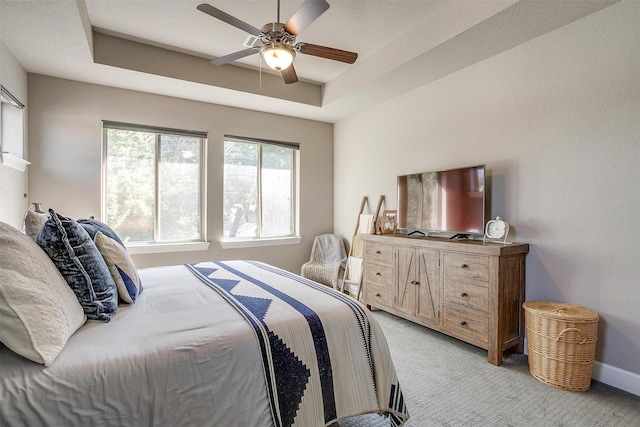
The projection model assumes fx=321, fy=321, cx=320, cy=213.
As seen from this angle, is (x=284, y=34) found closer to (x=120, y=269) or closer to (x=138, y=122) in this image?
(x=120, y=269)

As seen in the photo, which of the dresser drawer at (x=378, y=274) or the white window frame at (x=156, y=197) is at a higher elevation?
the white window frame at (x=156, y=197)

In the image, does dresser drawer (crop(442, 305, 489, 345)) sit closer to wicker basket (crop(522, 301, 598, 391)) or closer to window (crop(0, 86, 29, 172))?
wicker basket (crop(522, 301, 598, 391))

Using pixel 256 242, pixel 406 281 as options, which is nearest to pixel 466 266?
pixel 406 281

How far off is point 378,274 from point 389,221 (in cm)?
62

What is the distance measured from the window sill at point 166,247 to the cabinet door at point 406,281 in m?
2.39

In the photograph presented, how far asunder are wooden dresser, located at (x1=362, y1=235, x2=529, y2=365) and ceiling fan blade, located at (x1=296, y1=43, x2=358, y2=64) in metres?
1.70

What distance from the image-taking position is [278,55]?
2154 mm

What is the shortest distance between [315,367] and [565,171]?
7.70ft

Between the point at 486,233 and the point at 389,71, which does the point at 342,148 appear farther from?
the point at 486,233

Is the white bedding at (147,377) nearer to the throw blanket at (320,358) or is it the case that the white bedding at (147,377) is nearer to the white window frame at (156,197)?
the throw blanket at (320,358)

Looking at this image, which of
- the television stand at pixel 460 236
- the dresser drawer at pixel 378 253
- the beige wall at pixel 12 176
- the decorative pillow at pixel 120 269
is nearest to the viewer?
the decorative pillow at pixel 120 269

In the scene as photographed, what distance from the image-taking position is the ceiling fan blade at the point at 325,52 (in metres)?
2.24

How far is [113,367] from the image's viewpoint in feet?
3.54

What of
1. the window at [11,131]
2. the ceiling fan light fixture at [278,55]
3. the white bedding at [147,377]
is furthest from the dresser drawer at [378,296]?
the window at [11,131]
